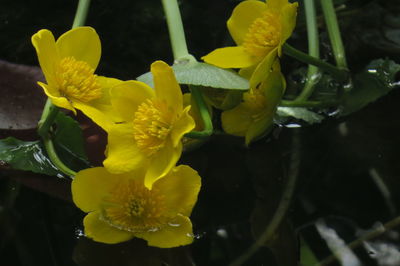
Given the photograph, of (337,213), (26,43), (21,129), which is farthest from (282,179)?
(26,43)

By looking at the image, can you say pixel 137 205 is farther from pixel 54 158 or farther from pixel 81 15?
pixel 81 15

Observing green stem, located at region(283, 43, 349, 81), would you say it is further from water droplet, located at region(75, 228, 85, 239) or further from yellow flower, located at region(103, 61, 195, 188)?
water droplet, located at region(75, 228, 85, 239)

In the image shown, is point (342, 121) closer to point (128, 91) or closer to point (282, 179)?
point (282, 179)

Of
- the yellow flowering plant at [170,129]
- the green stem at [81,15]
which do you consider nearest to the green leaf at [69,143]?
the yellow flowering plant at [170,129]

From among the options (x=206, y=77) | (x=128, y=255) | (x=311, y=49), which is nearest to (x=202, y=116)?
(x=206, y=77)

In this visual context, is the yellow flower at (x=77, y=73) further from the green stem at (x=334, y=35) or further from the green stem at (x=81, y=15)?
the green stem at (x=334, y=35)

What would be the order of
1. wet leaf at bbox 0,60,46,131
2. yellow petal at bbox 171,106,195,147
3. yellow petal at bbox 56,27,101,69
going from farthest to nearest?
1. wet leaf at bbox 0,60,46,131
2. yellow petal at bbox 56,27,101,69
3. yellow petal at bbox 171,106,195,147

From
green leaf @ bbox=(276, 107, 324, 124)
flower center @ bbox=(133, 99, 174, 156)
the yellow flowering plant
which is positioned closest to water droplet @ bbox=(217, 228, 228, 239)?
the yellow flowering plant
